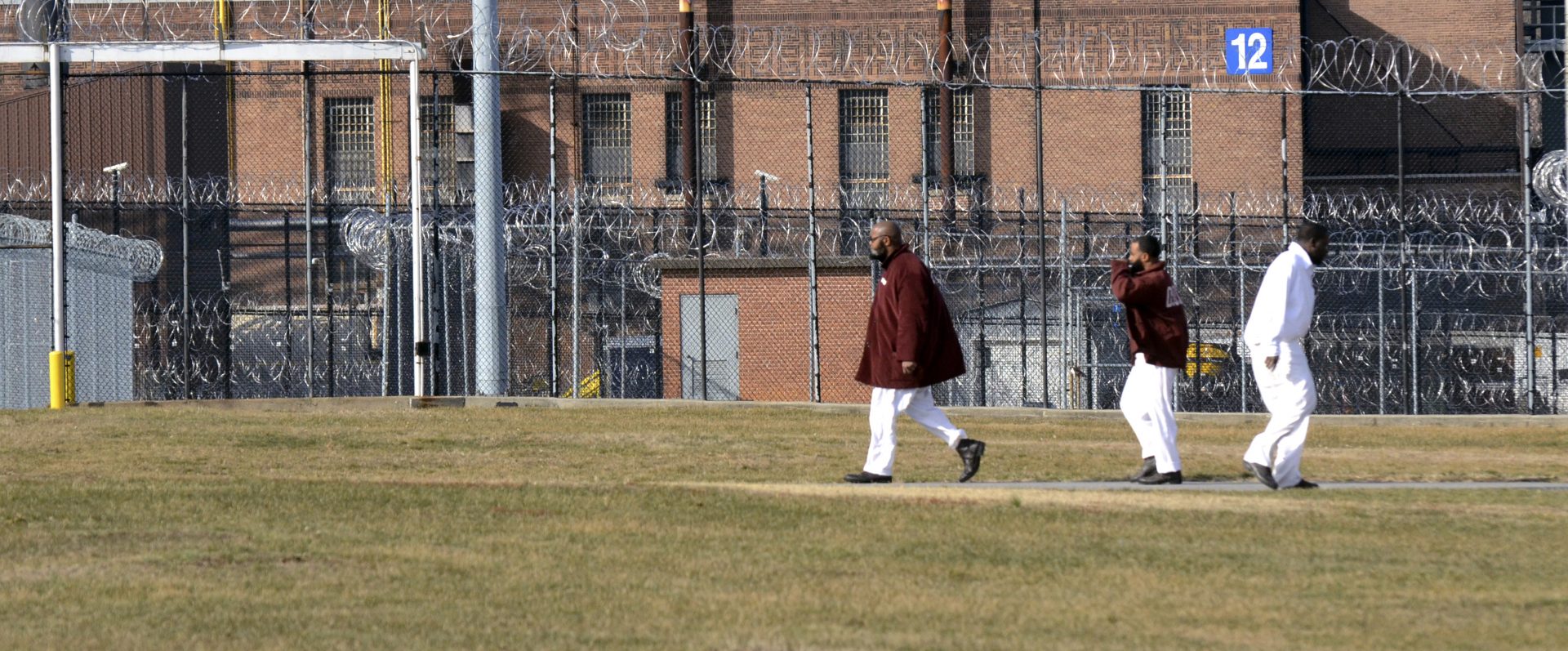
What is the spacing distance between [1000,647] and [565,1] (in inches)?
1132

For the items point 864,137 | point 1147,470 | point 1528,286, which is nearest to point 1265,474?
point 1147,470

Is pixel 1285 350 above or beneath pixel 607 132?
beneath

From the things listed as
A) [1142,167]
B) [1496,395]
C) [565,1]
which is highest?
[565,1]

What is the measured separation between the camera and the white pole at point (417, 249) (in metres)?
15.9

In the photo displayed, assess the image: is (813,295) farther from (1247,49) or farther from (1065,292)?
(1247,49)

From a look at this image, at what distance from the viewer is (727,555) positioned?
698 cm

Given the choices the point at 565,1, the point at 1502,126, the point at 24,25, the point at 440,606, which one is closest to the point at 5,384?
the point at 24,25

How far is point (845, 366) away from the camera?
18.9 m

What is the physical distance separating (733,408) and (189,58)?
5329 mm

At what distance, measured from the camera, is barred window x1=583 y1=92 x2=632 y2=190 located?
33.6m

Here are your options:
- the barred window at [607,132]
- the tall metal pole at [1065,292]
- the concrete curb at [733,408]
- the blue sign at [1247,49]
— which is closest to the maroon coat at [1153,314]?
the concrete curb at [733,408]

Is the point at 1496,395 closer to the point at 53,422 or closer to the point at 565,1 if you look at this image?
the point at 53,422

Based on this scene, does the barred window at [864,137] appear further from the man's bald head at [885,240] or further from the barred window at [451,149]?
the man's bald head at [885,240]

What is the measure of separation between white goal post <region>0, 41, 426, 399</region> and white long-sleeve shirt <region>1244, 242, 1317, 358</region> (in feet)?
27.6
